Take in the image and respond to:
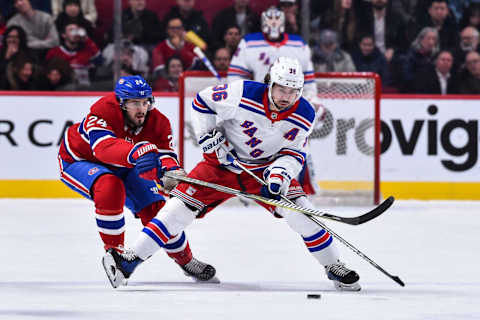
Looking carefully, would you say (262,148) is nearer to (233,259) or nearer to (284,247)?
(233,259)

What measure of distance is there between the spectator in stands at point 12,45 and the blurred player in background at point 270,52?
1645 mm

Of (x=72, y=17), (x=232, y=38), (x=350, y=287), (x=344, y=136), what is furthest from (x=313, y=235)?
(x=72, y=17)

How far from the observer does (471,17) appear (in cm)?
805

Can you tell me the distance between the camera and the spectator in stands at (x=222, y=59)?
25.2 ft

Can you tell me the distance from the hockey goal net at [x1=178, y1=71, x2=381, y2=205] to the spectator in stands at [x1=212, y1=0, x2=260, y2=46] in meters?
0.58

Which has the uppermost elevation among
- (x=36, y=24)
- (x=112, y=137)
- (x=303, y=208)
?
(x=36, y=24)

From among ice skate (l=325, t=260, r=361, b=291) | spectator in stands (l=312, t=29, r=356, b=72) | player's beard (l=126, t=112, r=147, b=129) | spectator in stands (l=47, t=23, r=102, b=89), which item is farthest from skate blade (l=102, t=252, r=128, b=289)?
spectator in stands (l=312, t=29, r=356, b=72)

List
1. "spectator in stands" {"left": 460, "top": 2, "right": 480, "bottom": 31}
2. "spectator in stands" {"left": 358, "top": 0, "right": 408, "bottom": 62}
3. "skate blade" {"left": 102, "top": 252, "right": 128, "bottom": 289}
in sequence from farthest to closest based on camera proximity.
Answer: "spectator in stands" {"left": 460, "top": 2, "right": 480, "bottom": 31} → "spectator in stands" {"left": 358, "top": 0, "right": 408, "bottom": 62} → "skate blade" {"left": 102, "top": 252, "right": 128, "bottom": 289}

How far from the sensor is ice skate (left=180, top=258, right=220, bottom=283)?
4363 millimetres

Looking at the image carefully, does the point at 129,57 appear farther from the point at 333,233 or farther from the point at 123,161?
the point at 333,233

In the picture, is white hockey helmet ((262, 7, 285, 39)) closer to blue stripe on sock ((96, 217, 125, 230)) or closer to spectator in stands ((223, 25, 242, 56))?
spectator in stands ((223, 25, 242, 56))

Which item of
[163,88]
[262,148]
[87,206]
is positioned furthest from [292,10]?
[262,148]

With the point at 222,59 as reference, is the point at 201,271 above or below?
below

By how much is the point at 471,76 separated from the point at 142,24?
2433mm
